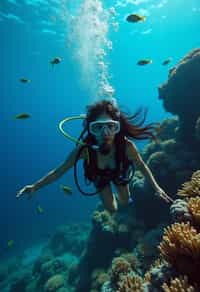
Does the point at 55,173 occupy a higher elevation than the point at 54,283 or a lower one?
higher

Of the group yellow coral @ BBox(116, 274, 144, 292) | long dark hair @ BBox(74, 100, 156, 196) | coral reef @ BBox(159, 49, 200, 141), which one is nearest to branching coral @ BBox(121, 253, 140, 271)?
yellow coral @ BBox(116, 274, 144, 292)

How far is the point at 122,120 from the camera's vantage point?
5.24m

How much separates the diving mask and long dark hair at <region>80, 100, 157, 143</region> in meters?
0.24

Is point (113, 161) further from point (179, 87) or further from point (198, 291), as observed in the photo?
point (179, 87)

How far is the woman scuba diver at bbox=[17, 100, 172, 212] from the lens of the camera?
477 centimetres

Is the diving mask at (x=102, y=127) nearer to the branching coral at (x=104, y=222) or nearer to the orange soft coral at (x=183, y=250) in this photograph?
the orange soft coral at (x=183, y=250)

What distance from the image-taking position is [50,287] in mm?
13445

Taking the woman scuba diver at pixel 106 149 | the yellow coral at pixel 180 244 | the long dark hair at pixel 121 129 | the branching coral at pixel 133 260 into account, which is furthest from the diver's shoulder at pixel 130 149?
the branching coral at pixel 133 260

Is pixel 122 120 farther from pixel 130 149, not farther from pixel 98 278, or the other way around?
pixel 98 278

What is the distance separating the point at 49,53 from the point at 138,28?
11.9m

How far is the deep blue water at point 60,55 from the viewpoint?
27744 millimetres

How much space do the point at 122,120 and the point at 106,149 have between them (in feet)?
2.50

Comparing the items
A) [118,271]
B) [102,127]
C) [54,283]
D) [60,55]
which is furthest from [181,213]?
[60,55]

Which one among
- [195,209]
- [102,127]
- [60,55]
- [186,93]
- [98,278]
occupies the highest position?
[60,55]
